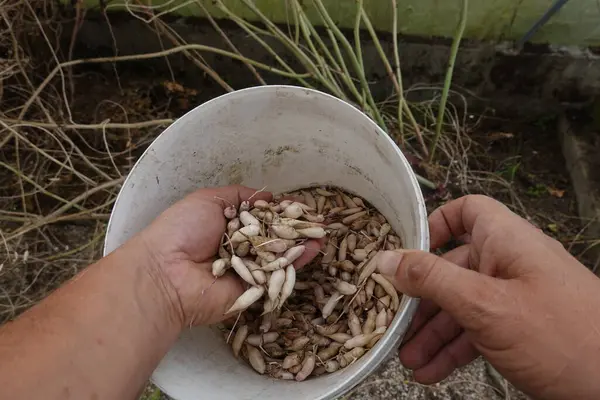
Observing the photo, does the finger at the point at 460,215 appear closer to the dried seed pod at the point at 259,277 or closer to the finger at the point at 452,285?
the finger at the point at 452,285

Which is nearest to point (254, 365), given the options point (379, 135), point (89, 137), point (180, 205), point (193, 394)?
point (193, 394)

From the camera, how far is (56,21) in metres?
1.37

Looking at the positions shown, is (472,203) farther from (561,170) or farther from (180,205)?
(561,170)

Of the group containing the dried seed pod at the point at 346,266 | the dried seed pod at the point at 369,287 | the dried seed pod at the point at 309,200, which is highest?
the dried seed pod at the point at 309,200

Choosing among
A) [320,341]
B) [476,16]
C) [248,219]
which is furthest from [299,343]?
[476,16]

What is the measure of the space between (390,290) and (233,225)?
0.29m

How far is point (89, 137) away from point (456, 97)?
1044 millimetres

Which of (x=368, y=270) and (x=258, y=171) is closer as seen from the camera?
(x=368, y=270)

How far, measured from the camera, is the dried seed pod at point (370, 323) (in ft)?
2.86

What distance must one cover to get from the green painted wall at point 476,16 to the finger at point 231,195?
1.89 ft

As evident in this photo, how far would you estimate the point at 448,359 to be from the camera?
889mm

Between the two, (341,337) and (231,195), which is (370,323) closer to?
(341,337)

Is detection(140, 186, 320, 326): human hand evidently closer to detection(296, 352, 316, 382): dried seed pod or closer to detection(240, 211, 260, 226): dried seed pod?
detection(240, 211, 260, 226): dried seed pod

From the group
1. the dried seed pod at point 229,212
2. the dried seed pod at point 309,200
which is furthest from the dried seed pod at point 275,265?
the dried seed pod at point 309,200
